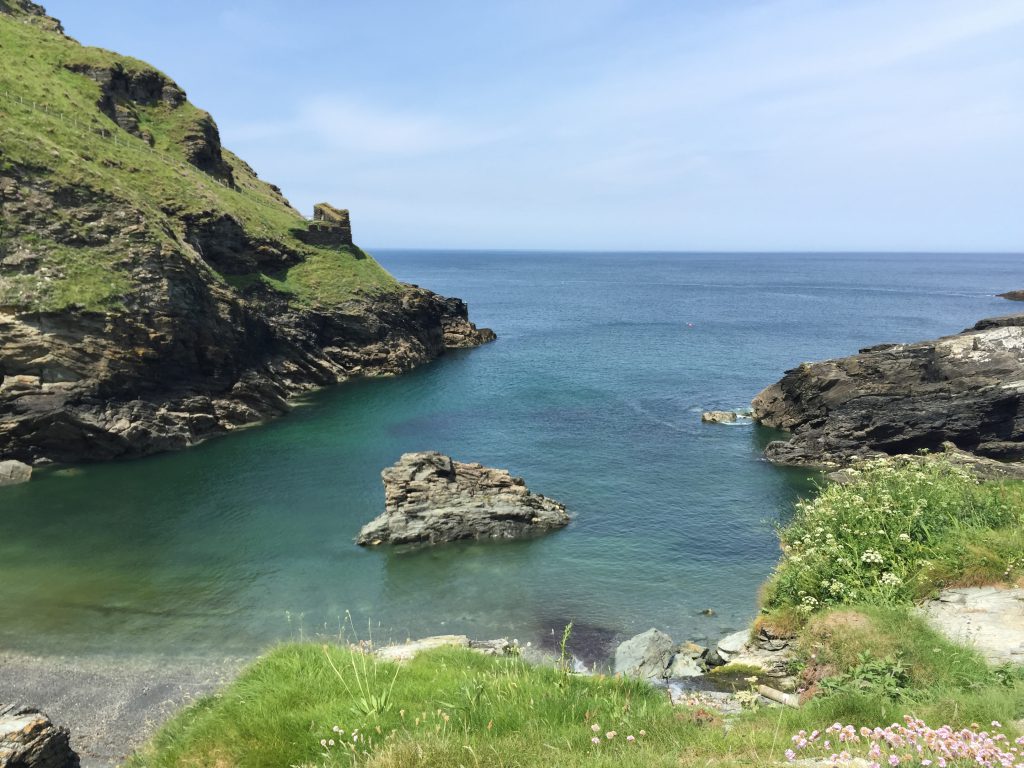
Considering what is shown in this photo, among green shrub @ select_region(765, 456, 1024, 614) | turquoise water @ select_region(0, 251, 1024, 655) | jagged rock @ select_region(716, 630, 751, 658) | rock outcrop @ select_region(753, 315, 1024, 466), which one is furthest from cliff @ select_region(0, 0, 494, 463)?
green shrub @ select_region(765, 456, 1024, 614)

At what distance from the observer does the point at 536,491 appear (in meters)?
42.3

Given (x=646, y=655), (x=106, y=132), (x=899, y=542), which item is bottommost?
(x=646, y=655)

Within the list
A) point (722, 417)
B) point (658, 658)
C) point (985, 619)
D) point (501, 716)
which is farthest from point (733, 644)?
point (722, 417)

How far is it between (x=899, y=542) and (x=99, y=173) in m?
69.6

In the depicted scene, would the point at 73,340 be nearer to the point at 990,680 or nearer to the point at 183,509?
the point at 183,509

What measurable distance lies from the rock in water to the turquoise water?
126cm

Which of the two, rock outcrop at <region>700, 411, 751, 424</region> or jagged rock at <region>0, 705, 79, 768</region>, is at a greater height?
jagged rock at <region>0, 705, 79, 768</region>

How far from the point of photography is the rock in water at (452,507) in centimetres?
3569

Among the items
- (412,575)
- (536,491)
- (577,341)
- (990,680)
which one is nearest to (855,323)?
(577,341)

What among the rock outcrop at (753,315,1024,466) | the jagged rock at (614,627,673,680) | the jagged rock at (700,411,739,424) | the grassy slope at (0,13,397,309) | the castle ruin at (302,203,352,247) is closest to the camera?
the jagged rock at (614,627,673,680)

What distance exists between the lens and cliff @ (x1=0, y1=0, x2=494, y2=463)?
1925 inches

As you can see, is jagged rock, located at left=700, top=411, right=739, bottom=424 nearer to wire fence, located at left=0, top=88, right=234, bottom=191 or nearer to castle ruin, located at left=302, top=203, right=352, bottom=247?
castle ruin, located at left=302, top=203, right=352, bottom=247

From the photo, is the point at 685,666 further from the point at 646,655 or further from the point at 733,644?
the point at 646,655

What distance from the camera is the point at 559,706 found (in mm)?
8867
